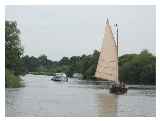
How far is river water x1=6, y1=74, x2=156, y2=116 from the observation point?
11008 millimetres

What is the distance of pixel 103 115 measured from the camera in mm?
10828

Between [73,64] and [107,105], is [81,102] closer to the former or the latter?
[107,105]

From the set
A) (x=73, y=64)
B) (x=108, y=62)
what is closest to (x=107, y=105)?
(x=73, y=64)

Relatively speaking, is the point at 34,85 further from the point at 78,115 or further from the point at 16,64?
the point at 78,115

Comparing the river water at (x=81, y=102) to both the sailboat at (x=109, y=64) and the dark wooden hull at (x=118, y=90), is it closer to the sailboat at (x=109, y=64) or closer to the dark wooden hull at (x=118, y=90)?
the dark wooden hull at (x=118, y=90)

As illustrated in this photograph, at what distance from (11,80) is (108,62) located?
93.4 inches

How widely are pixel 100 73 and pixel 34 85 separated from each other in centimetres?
286

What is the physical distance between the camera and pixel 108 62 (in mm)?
14727

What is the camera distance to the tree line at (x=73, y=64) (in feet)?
42.2

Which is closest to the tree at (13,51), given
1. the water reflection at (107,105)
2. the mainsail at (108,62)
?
the mainsail at (108,62)

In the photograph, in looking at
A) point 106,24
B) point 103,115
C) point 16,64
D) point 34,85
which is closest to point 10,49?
point 16,64

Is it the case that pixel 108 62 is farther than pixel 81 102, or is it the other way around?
pixel 108 62

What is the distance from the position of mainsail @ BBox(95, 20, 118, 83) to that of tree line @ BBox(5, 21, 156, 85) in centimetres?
15
